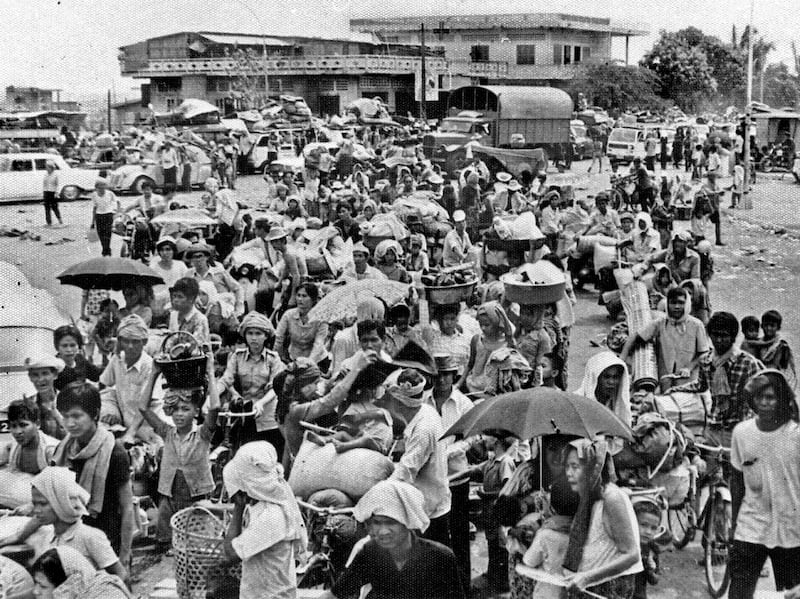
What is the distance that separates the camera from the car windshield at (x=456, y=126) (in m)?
36.4

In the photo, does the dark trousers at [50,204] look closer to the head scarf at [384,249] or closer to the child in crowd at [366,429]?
the head scarf at [384,249]

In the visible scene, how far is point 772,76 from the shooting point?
7731 centimetres

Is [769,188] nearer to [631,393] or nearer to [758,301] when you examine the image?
[758,301]

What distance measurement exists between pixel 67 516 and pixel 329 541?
4.96 ft

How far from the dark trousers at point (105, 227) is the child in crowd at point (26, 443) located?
12.5m

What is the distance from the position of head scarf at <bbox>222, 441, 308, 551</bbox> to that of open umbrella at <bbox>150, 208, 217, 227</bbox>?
1081 centimetres

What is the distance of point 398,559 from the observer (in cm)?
463

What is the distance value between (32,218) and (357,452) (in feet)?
71.9

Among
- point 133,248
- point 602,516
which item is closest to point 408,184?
point 133,248

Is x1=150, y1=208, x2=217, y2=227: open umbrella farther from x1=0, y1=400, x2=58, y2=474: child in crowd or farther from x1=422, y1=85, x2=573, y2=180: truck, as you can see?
x1=422, y1=85, x2=573, y2=180: truck

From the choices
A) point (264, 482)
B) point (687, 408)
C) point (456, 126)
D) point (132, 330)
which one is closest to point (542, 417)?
point (264, 482)

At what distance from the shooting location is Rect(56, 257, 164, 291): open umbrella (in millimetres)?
9289

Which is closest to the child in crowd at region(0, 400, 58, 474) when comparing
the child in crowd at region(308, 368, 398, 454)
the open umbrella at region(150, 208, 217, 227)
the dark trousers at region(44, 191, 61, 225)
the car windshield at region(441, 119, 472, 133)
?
the child in crowd at region(308, 368, 398, 454)

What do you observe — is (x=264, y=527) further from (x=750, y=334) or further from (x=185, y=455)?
(x=750, y=334)
